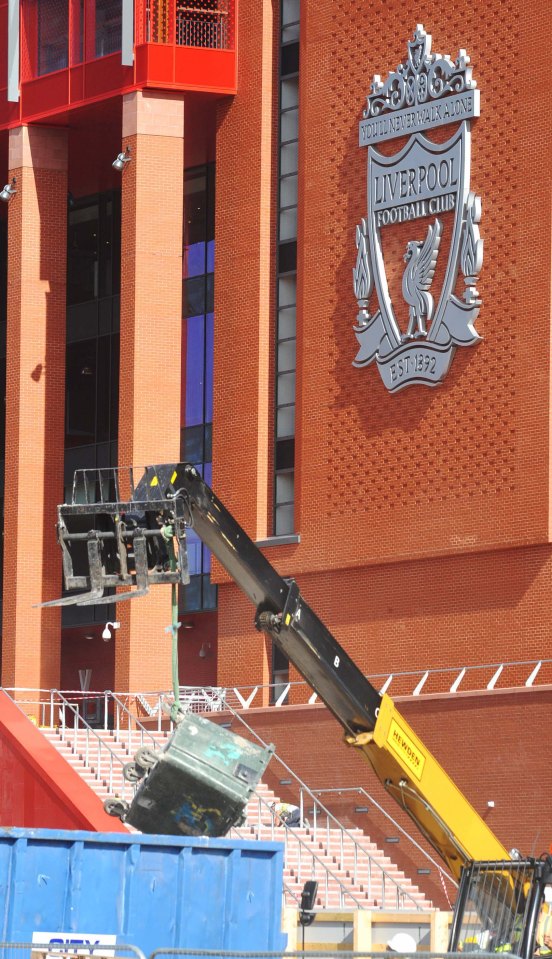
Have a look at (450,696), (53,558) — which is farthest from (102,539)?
(53,558)

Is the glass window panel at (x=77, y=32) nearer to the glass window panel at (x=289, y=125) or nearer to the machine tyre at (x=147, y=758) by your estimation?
the glass window panel at (x=289, y=125)

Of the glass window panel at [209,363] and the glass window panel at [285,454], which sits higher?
the glass window panel at [209,363]

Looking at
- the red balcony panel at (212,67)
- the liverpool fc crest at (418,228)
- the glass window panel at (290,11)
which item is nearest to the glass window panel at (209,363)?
the red balcony panel at (212,67)

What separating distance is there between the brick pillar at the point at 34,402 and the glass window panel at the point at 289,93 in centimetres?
711

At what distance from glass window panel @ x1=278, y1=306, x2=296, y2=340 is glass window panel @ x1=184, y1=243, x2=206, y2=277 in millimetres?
6548

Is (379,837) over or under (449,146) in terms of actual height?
under

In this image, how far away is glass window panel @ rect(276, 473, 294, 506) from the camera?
43719 millimetres

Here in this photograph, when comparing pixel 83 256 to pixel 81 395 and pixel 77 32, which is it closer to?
pixel 81 395

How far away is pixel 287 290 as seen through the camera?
4444 cm

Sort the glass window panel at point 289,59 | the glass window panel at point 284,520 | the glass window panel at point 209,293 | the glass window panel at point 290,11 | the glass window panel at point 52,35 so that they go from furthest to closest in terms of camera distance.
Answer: the glass window panel at point 209,293 → the glass window panel at point 52,35 → the glass window panel at point 290,11 → the glass window panel at point 289,59 → the glass window panel at point 284,520

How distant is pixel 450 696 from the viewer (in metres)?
34.9

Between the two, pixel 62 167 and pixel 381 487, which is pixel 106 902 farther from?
pixel 62 167

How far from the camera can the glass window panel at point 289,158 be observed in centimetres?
4453

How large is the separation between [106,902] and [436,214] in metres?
24.5
